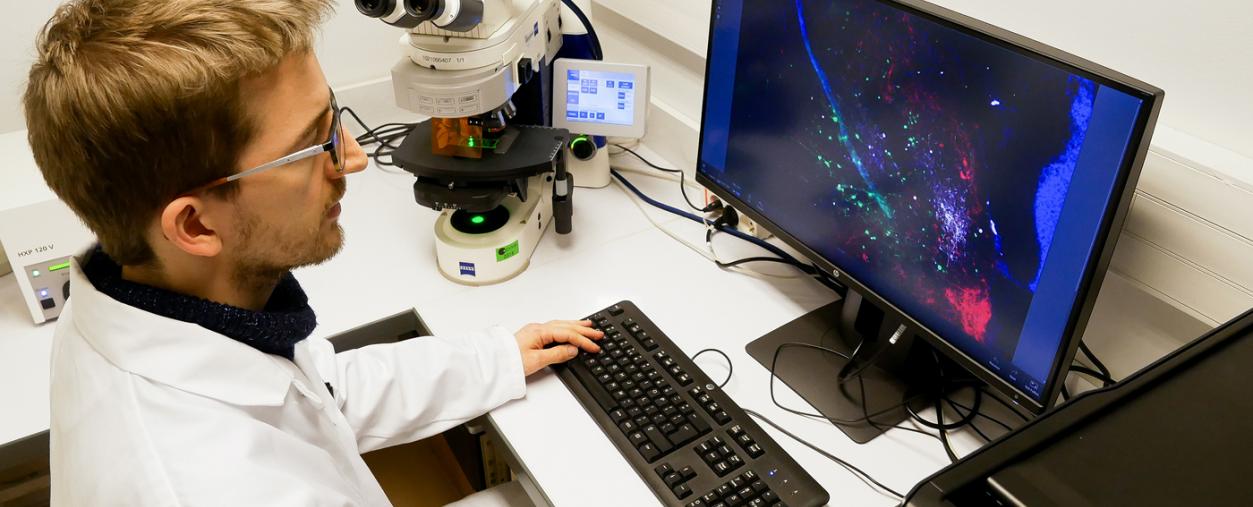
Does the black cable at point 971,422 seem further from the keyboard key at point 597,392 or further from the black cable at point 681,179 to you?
the black cable at point 681,179

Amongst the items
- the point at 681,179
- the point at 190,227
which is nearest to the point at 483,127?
the point at 681,179

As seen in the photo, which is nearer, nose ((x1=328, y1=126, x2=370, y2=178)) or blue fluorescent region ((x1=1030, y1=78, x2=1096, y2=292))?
blue fluorescent region ((x1=1030, y1=78, x2=1096, y2=292))

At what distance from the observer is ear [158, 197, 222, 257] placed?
0.81 metres

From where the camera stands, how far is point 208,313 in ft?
2.89

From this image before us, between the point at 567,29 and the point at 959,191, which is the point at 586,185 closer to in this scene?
the point at 567,29

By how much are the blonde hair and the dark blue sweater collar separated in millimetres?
53

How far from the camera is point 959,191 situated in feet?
3.12

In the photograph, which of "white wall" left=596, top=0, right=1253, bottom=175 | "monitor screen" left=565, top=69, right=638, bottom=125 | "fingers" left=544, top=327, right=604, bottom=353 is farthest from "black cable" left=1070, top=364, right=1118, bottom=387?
"monitor screen" left=565, top=69, right=638, bottom=125

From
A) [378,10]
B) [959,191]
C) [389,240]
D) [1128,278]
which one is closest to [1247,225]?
[1128,278]

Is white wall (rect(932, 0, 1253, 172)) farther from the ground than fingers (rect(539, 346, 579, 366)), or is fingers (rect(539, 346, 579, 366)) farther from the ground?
white wall (rect(932, 0, 1253, 172))

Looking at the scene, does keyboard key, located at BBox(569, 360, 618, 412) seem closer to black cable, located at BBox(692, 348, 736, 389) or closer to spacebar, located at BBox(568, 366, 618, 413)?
spacebar, located at BBox(568, 366, 618, 413)

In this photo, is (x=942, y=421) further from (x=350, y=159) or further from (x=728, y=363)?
(x=350, y=159)

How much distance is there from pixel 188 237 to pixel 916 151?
2.65 ft

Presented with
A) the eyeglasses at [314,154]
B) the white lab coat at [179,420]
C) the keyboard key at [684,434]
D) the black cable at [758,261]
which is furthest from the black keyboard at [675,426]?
the eyeglasses at [314,154]
